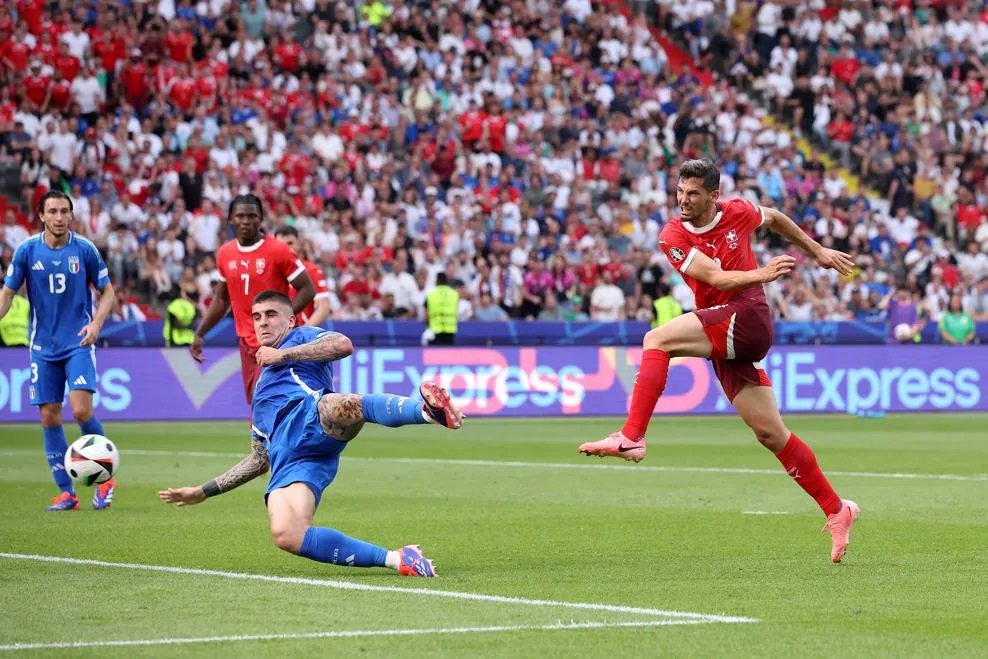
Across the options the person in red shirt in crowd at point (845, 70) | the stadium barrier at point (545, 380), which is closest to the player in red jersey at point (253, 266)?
the stadium barrier at point (545, 380)

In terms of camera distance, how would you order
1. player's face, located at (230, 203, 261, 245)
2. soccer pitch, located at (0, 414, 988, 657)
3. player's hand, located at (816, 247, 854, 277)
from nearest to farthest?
1. soccer pitch, located at (0, 414, 988, 657)
2. player's hand, located at (816, 247, 854, 277)
3. player's face, located at (230, 203, 261, 245)

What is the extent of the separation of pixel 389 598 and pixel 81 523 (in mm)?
4707

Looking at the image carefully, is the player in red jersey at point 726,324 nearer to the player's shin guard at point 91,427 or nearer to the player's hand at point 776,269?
the player's hand at point 776,269

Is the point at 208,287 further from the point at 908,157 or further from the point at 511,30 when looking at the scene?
the point at 908,157

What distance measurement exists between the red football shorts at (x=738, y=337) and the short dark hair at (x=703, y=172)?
26.7 inches

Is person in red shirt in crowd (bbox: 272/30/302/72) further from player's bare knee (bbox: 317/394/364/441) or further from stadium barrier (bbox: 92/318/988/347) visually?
player's bare knee (bbox: 317/394/364/441)

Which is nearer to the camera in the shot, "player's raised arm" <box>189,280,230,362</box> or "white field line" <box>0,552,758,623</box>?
"white field line" <box>0,552,758,623</box>

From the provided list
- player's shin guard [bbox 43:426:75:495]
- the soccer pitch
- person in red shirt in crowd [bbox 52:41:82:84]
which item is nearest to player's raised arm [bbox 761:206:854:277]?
the soccer pitch

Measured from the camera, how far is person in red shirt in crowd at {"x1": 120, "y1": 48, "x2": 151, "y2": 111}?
30438 millimetres

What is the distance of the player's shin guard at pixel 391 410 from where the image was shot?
28.3 feet

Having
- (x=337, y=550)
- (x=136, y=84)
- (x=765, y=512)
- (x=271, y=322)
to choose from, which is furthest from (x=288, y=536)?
(x=136, y=84)

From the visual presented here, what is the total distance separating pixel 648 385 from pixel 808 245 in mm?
1351

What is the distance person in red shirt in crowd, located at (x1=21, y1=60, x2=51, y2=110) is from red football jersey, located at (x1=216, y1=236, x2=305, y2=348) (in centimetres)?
1633

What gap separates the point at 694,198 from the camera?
9.99 m
